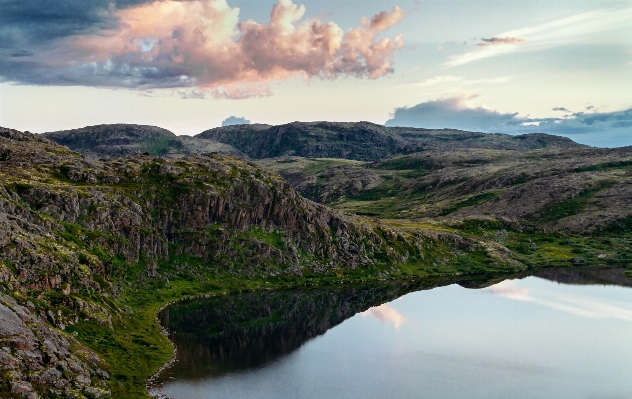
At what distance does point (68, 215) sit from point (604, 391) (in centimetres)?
13279

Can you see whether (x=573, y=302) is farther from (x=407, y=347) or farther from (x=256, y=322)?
(x=256, y=322)

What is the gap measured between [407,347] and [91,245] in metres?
83.6

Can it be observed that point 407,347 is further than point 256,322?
No

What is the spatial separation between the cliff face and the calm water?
17916 mm

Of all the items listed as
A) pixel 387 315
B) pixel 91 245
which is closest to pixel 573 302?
pixel 387 315

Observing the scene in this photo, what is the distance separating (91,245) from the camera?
144 m

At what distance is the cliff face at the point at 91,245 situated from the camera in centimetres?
8400

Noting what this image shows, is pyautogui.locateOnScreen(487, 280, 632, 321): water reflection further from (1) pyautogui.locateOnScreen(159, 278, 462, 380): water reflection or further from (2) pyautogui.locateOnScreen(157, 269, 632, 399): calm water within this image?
(1) pyautogui.locateOnScreen(159, 278, 462, 380): water reflection

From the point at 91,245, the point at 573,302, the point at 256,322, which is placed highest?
the point at 91,245

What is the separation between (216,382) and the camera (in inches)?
3922

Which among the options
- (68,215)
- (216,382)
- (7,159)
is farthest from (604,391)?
(7,159)

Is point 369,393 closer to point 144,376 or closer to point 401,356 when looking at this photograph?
point 401,356

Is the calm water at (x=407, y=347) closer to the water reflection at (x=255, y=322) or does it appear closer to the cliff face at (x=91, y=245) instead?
the water reflection at (x=255, y=322)

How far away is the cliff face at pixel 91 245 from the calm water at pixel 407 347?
1792 cm
